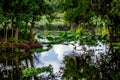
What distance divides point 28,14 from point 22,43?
10.6 feet

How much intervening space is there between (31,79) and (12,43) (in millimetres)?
13461

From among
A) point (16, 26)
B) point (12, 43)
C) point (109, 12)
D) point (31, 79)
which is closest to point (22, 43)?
point (12, 43)

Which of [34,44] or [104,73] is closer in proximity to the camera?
[104,73]

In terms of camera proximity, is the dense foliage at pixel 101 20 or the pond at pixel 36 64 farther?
the dense foliage at pixel 101 20

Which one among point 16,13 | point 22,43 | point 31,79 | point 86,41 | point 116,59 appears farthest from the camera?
point 86,41

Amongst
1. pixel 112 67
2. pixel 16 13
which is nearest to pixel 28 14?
pixel 16 13

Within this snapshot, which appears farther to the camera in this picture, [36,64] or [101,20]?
[101,20]

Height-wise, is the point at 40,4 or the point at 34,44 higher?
the point at 40,4

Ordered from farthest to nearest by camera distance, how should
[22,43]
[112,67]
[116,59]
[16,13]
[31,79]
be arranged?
[16,13] < [22,43] < [116,59] < [112,67] < [31,79]

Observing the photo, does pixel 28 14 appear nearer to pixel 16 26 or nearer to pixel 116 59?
pixel 16 26

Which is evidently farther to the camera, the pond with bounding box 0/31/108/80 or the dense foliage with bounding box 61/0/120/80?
the dense foliage with bounding box 61/0/120/80

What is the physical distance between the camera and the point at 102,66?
19.5 meters

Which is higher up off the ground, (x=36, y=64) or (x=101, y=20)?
(x=36, y=64)

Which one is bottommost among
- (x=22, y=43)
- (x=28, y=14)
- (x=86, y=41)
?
(x=86, y=41)
